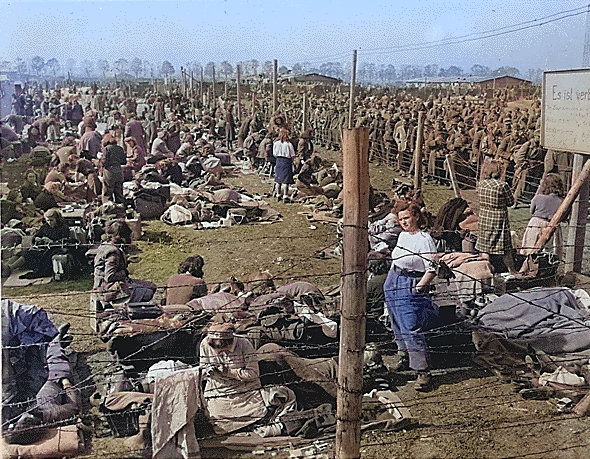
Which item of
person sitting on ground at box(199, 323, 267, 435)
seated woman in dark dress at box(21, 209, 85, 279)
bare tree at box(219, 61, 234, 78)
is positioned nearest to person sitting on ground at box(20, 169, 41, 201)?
seated woman in dark dress at box(21, 209, 85, 279)

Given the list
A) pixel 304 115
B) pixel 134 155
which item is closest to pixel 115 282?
pixel 304 115

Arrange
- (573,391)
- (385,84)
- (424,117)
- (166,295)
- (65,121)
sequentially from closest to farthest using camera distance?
(573,391)
(166,295)
(385,84)
(65,121)
(424,117)

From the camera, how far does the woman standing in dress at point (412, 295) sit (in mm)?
3453

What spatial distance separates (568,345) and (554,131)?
130cm

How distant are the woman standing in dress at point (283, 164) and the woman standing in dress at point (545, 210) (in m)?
2.73

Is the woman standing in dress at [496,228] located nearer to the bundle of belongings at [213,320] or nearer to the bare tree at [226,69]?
the bundle of belongings at [213,320]

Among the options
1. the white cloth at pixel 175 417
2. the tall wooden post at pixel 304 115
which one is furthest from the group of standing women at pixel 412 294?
the tall wooden post at pixel 304 115

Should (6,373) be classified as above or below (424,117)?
below

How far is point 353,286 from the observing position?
7.95 feet

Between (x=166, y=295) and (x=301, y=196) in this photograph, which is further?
(x=301, y=196)

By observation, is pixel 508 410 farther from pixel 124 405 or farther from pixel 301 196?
pixel 301 196

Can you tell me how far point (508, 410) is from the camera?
3.31m

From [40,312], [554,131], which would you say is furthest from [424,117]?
[40,312]

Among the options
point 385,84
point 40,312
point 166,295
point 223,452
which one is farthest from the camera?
point 385,84
